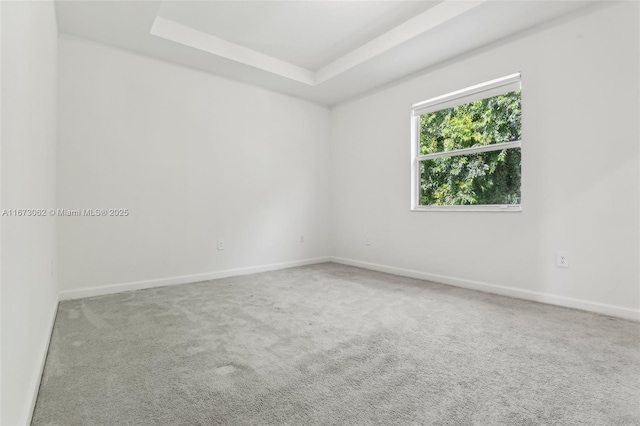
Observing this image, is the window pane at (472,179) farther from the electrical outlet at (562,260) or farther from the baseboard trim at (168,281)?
the baseboard trim at (168,281)

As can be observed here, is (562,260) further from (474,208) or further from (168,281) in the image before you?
(168,281)

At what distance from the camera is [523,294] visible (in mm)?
2844

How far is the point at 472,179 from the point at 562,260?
1.11 metres

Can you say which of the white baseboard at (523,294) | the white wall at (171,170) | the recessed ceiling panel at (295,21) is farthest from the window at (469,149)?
the white wall at (171,170)

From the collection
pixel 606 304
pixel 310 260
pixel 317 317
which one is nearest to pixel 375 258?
pixel 310 260

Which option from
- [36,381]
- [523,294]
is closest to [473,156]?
[523,294]

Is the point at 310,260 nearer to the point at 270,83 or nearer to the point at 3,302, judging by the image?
the point at 270,83

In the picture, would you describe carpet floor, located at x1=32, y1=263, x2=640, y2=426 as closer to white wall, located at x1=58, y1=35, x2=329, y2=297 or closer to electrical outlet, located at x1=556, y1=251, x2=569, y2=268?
electrical outlet, located at x1=556, y1=251, x2=569, y2=268

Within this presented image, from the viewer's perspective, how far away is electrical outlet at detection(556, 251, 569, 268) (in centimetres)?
262

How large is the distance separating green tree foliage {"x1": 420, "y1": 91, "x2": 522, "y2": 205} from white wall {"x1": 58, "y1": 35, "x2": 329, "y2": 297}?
71.0 inches

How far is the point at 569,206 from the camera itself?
2.60 m

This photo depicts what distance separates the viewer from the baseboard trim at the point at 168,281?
9.45 ft

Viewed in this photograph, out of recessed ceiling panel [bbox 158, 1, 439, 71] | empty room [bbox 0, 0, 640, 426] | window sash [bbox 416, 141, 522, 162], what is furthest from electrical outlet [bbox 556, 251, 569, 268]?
recessed ceiling panel [bbox 158, 1, 439, 71]

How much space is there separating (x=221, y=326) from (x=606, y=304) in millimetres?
2916
